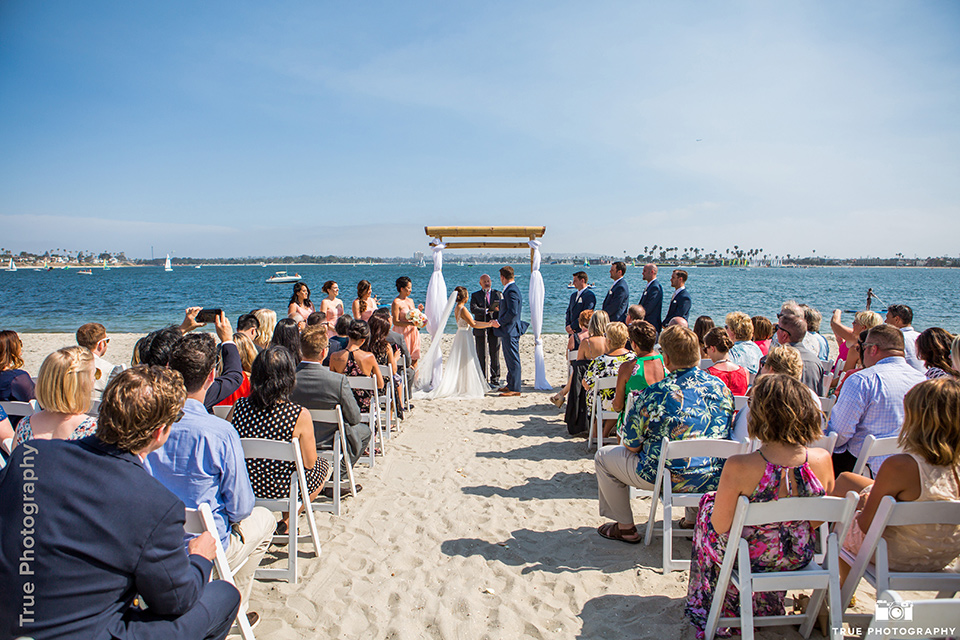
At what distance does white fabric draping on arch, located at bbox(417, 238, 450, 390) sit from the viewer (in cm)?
852

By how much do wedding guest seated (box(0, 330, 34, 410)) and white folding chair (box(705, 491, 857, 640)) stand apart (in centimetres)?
483

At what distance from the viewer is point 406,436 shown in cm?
627

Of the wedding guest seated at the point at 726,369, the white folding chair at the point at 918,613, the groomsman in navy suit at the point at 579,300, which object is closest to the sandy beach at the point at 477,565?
the wedding guest seated at the point at 726,369

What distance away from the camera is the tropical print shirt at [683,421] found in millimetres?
3295

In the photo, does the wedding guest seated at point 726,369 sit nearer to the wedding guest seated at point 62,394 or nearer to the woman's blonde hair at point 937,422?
the woman's blonde hair at point 937,422

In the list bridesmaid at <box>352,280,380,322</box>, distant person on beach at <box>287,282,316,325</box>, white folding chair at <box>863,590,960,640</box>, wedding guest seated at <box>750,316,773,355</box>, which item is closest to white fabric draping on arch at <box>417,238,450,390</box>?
bridesmaid at <box>352,280,380,322</box>

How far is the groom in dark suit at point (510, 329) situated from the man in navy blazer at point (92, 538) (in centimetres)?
681

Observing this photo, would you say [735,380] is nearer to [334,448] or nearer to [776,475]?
[776,475]

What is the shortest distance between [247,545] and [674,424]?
2.66 metres

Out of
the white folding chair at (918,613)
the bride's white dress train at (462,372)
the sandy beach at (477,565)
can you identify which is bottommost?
the sandy beach at (477,565)

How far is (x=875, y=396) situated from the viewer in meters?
3.32

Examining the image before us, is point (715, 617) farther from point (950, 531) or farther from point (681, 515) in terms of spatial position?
point (681, 515)

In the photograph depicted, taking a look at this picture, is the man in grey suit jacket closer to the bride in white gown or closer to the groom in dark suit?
the bride in white gown

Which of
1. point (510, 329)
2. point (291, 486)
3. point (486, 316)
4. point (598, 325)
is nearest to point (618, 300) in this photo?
point (510, 329)
